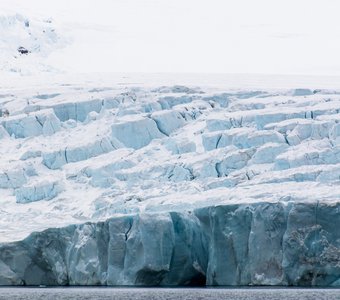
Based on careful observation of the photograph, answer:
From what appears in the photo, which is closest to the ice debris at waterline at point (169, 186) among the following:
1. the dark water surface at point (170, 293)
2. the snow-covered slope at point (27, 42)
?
the dark water surface at point (170, 293)

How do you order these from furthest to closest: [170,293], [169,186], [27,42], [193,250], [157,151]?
1. [27,42]
2. [157,151]
3. [169,186]
4. [193,250]
5. [170,293]

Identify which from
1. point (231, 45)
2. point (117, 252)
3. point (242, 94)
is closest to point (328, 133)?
point (242, 94)

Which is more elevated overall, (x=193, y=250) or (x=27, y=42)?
(x=27, y=42)

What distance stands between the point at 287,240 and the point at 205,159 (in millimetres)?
8657

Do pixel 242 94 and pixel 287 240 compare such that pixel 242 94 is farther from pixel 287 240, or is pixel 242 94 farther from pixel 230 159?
pixel 287 240

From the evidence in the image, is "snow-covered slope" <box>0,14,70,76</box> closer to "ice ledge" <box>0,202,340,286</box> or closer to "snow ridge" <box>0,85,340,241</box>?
"snow ridge" <box>0,85,340,241</box>

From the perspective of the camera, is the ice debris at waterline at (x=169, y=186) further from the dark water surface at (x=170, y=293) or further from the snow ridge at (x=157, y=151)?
the dark water surface at (x=170, y=293)

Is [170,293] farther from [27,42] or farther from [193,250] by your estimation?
[27,42]

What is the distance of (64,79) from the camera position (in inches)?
2411

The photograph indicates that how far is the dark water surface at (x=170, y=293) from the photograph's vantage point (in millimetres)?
35594

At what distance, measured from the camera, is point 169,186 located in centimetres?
4641

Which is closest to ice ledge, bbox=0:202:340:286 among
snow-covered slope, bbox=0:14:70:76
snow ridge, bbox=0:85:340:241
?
snow ridge, bbox=0:85:340:241

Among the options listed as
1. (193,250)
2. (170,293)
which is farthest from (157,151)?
(170,293)

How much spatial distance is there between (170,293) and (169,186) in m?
9.02
